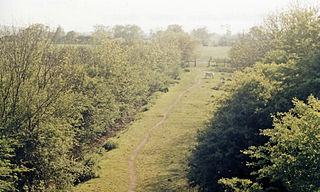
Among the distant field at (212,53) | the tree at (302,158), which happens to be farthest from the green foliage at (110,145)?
the distant field at (212,53)

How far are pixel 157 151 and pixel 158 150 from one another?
32cm

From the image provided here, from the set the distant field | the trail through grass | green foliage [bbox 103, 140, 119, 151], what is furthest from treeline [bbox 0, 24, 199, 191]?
the distant field

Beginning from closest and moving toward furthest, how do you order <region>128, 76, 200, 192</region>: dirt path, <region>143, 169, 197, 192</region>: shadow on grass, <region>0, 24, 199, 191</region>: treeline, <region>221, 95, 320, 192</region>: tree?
<region>221, 95, 320, 192</region>: tree
<region>0, 24, 199, 191</region>: treeline
<region>143, 169, 197, 192</region>: shadow on grass
<region>128, 76, 200, 192</region>: dirt path

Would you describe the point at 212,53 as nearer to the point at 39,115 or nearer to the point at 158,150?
the point at 158,150

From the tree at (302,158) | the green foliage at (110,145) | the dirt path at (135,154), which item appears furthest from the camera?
the green foliage at (110,145)

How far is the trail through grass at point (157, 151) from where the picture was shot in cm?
2678

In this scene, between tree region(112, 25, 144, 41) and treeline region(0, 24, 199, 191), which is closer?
treeline region(0, 24, 199, 191)

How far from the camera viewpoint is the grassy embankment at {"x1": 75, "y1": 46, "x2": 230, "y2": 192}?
26797 millimetres

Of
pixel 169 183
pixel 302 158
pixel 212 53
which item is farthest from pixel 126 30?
pixel 302 158

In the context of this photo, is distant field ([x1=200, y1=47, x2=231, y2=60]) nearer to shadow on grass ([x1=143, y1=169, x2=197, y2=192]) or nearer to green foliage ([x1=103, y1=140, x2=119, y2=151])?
green foliage ([x1=103, y1=140, x2=119, y2=151])

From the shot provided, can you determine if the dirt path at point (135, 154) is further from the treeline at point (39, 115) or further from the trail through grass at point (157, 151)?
the treeline at point (39, 115)

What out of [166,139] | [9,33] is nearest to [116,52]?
[166,139]

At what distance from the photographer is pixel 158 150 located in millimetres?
35375

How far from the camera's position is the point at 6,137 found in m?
19.3
